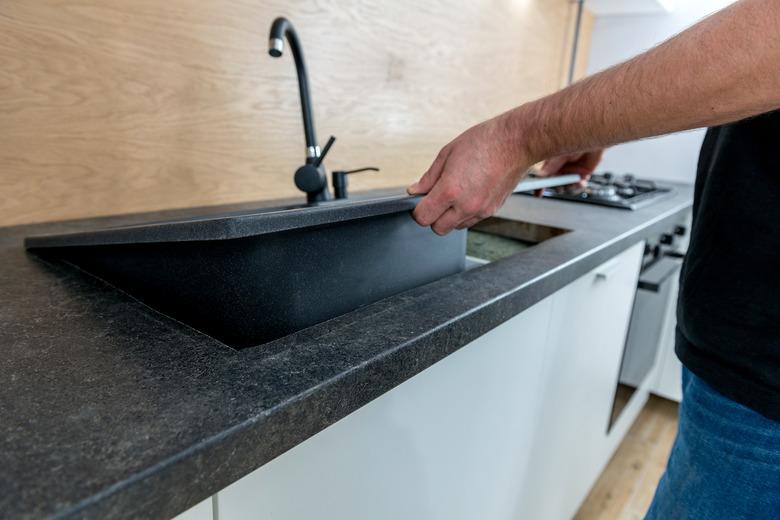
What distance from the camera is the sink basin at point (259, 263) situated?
1.51 ft

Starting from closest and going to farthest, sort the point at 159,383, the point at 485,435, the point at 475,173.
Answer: the point at 159,383, the point at 475,173, the point at 485,435

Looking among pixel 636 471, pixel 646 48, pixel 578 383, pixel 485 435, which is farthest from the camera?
pixel 646 48

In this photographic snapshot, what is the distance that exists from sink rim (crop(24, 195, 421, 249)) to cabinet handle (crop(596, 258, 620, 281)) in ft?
1.91

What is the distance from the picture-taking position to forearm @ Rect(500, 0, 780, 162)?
0.41 metres

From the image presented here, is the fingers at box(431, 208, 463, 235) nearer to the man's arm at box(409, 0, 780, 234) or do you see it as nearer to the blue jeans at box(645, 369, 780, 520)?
the man's arm at box(409, 0, 780, 234)

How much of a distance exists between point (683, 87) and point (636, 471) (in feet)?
5.36

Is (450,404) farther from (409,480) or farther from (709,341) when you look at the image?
(709,341)

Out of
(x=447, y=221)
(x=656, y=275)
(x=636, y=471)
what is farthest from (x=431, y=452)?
(x=636, y=471)

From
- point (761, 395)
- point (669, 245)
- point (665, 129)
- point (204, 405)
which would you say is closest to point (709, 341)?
point (761, 395)

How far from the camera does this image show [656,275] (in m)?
1.40

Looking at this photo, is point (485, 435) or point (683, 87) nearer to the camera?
point (683, 87)

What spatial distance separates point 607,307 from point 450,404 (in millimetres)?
664

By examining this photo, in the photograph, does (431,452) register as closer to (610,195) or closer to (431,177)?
(431,177)

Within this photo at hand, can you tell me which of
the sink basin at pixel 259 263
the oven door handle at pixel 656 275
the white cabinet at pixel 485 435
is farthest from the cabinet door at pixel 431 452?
the oven door handle at pixel 656 275
